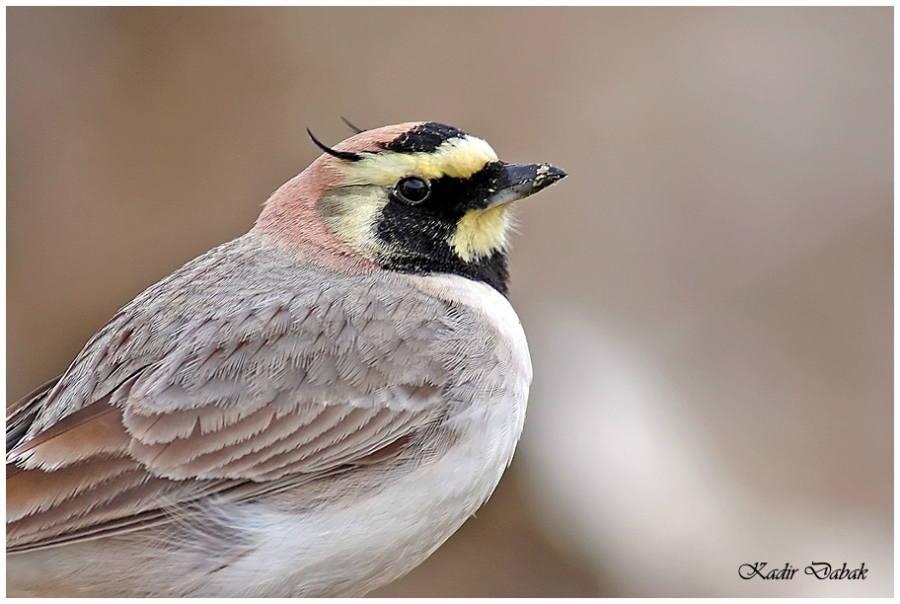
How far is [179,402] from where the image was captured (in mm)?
2707

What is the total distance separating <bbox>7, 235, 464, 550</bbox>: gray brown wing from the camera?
102 inches

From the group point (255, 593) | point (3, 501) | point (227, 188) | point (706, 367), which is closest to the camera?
point (3, 501)

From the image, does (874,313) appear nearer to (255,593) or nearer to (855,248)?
(855,248)

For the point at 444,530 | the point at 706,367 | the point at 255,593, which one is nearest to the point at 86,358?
the point at 255,593

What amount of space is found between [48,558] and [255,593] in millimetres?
553

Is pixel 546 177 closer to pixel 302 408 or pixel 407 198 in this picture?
pixel 407 198

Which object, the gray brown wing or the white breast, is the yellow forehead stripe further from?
the white breast

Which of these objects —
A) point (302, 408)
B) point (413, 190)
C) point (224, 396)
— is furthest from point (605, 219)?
point (224, 396)

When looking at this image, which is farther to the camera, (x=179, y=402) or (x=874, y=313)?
(x=874, y=313)

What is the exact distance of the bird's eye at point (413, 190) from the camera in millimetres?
3117

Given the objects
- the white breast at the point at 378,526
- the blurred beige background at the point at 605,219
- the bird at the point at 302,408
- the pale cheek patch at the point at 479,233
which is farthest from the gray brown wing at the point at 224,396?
the blurred beige background at the point at 605,219

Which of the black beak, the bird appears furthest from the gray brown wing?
the black beak

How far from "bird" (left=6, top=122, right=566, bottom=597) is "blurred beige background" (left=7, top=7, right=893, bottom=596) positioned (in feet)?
6.51

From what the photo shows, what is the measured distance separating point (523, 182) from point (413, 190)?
352 millimetres
